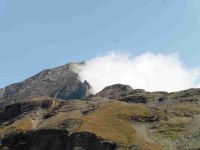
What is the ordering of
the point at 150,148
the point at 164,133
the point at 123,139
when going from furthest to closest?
the point at 164,133 < the point at 123,139 < the point at 150,148

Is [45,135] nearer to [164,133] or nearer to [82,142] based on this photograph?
[82,142]

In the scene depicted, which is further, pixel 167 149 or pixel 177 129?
pixel 177 129

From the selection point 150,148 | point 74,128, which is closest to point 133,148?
point 150,148

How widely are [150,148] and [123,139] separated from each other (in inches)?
691

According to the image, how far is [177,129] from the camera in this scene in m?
197

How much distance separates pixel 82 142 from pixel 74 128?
14464 mm

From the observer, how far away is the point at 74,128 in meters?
196

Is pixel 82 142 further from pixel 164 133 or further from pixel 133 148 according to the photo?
pixel 164 133

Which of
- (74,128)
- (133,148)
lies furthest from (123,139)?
(74,128)

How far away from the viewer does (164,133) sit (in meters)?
194

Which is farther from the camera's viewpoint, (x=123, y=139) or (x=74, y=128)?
(x=74, y=128)

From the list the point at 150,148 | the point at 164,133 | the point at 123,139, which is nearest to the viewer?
the point at 150,148

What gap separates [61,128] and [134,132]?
3074 cm

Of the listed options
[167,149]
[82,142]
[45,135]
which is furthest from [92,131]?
[167,149]
